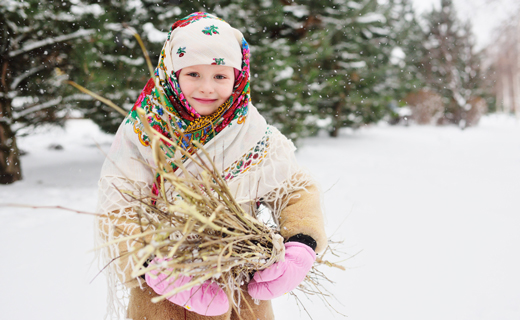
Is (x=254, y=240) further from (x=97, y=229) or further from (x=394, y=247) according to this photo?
(x=394, y=247)

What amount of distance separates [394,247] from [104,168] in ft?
9.56

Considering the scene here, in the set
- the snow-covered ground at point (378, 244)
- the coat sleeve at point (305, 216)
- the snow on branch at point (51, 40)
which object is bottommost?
the snow-covered ground at point (378, 244)

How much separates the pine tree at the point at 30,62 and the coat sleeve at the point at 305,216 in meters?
4.81

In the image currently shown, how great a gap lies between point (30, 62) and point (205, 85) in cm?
545

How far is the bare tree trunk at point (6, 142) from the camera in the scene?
15.8ft

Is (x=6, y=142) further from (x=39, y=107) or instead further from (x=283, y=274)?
(x=283, y=274)

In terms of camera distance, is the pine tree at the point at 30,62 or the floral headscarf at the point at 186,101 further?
the pine tree at the point at 30,62

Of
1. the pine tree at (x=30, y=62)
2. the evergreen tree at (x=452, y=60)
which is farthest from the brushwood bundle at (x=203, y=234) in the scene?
the evergreen tree at (x=452, y=60)

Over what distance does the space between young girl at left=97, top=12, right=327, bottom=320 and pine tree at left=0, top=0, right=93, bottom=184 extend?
4.34 m

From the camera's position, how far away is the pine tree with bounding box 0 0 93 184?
15.2 feet

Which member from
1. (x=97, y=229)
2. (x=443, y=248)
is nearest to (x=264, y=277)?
(x=97, y=229)

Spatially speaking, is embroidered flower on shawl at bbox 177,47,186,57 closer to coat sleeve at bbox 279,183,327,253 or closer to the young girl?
the young girl

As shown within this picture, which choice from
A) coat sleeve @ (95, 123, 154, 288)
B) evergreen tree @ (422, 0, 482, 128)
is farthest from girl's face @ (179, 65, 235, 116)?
evergreen tree @ (422, 0, 482, 128)

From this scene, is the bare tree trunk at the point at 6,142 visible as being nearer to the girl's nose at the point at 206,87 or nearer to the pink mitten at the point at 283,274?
the girl's nose at the point at 206,87
